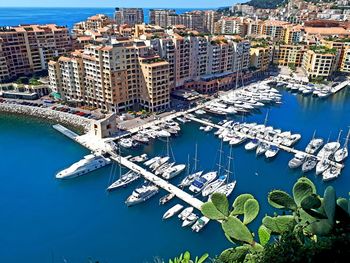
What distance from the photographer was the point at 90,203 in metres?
35.3

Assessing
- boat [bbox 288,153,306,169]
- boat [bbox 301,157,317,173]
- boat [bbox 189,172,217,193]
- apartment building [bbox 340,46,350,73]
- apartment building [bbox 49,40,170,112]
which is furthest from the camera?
apartment building [bbox 340,46,350,73]

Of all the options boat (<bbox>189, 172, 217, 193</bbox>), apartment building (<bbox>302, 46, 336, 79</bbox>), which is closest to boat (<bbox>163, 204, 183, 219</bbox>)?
boat (<bbox>189, 172, 217, 193</bbox>)

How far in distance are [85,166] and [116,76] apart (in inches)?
827

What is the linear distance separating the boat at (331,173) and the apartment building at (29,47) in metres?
65.5

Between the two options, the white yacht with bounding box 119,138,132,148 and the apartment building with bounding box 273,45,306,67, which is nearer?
the white yacht with bounding box 119,138,132,148

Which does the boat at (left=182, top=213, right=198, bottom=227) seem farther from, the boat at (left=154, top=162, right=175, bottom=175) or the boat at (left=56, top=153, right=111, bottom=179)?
the boat at (left=56, top=153, right=111, bottom=179)

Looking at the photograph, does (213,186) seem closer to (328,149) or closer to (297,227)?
(328,149)

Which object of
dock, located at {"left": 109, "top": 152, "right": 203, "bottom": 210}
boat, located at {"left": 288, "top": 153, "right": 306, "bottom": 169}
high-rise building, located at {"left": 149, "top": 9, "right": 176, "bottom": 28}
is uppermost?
high-rise building, located at {"left": 149, "top": 9, "right": 176, "bottom": 28}

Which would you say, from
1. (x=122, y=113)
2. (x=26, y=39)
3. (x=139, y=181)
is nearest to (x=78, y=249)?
(x=139, y=181)

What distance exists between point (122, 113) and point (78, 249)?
3289cm

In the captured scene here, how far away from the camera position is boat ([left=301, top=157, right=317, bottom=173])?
134 ft

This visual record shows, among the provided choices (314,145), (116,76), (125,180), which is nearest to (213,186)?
(125,180)

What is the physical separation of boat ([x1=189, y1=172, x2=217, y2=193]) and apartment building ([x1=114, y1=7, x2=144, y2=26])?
12324 centimetres

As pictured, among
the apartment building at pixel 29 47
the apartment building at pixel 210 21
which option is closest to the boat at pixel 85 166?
the apartment building at pixel 29 47
